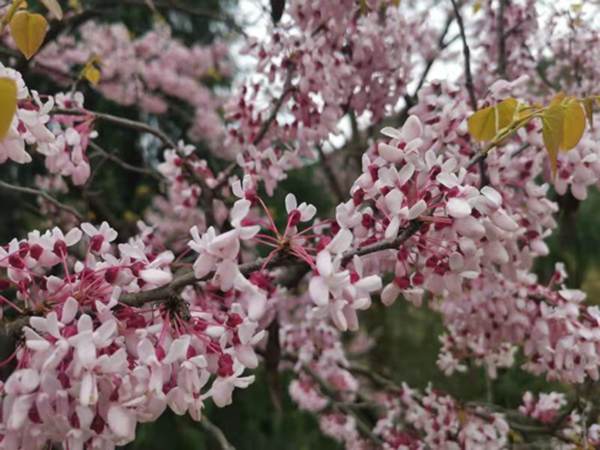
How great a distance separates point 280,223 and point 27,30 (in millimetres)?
3122

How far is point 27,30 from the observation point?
0.88 metres

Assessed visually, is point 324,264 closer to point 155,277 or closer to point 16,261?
point 155,277

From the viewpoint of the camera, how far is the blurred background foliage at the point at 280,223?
288 cm

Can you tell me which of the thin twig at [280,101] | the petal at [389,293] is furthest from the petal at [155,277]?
the thin twig at [280,101]

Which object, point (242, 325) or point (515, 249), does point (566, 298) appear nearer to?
point (515, 249)

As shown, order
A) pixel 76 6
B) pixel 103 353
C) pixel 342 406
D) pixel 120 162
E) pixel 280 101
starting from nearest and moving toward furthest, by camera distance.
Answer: pixel 103 353 < pixel 280 101 < pixel 120 162 < pixel 76 6 < pixel 342 406

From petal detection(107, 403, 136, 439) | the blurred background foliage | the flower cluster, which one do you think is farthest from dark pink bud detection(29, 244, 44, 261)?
the blurred background foliage

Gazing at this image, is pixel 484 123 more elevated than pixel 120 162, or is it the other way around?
pixel 484 123

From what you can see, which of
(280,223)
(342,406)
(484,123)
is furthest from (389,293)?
(280,223)

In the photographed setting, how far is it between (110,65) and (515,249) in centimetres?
402

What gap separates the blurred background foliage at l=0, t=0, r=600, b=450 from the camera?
288 centimetres

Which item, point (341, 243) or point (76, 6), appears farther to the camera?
point (76, 6)

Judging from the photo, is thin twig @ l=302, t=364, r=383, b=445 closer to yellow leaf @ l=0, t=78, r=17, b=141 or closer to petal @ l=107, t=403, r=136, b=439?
petal @ l=107, t=403, r=136, b=439

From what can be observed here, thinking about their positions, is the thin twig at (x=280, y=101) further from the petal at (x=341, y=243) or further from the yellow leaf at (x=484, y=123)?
the petal at (x=341, y=243)
